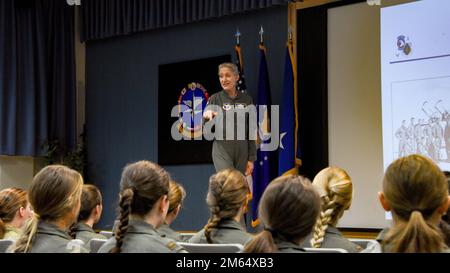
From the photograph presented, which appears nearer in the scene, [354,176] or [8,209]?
[8,209]

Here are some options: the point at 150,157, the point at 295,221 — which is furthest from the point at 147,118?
the point at 295,221

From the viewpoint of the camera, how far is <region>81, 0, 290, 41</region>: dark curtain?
639cm

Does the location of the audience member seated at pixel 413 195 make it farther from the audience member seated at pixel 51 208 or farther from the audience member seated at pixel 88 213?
the audience member seated at pixel 88 213

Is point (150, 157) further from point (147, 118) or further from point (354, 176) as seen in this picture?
point (354, 176)

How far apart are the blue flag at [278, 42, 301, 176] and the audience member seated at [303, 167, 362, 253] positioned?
10.4ft

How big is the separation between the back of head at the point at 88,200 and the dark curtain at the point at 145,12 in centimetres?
378

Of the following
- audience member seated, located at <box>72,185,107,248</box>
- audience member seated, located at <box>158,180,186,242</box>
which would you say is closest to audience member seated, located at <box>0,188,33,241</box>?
audience member seated, located at <box>72,185,107,248</box>

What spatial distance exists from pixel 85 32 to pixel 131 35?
2.40ft

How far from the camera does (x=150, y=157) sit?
7.14 m

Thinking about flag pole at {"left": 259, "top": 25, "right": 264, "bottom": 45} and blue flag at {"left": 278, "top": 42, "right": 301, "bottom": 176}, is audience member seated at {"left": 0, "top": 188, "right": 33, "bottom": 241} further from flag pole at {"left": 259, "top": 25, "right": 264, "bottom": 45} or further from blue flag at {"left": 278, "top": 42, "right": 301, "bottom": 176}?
flag pole at {"left": 259, "top": 25, "right": 264, "bottom": 45}

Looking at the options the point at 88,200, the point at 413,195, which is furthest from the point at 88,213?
the point at 413,195

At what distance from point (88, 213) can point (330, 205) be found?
3.91 feet

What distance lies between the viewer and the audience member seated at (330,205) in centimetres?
222

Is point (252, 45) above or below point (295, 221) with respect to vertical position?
above
